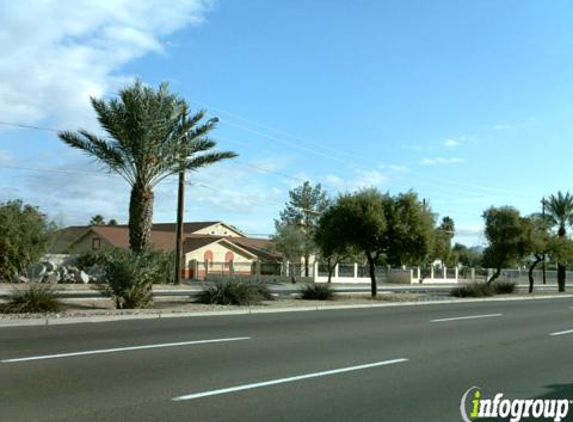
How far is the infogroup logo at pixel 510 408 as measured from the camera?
7.32m

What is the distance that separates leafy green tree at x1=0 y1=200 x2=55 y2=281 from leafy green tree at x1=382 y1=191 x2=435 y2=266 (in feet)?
66.7

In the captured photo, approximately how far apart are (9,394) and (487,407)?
559cm

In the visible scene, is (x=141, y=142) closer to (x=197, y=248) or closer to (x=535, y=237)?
(x=535, y=237)

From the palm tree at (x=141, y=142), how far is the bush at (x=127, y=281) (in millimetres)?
1566

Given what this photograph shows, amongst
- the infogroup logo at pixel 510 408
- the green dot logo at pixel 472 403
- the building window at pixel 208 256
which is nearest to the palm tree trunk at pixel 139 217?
the green dot logo at pixel 472 403

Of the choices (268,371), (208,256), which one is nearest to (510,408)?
(268,371)

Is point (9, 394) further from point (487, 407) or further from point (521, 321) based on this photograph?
point (521, 321)

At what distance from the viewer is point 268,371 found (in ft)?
31.4

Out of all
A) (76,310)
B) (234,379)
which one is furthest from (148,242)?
(234,379)

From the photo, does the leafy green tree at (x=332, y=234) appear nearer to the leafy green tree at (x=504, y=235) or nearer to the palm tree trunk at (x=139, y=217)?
the palm tree trunk at (x=139, y=217)

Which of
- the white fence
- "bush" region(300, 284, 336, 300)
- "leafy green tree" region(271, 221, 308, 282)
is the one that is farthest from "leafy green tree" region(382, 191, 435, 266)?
"leafy green tree" region(271, 221, 308, 282)

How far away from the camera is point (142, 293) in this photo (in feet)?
65.5

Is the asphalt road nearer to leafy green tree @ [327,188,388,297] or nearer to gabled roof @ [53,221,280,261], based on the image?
leafy green tree @ [327,188,388,297]

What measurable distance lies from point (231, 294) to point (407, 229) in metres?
9.65
